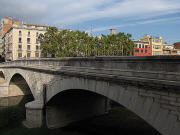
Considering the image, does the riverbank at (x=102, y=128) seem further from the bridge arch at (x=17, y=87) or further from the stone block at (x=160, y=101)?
the bridge arch at (x=17, y=87)

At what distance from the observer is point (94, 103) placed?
22766 millimetres

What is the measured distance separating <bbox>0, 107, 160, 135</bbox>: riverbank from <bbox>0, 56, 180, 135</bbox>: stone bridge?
1.16 metres

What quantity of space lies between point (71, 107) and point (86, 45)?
24.7m

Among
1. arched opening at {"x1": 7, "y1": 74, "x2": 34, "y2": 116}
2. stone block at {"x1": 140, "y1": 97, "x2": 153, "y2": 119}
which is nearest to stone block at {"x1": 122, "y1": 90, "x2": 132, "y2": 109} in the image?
stone block at {"x1": 140, "y1": 97, "x2": 153, "y2": 119}

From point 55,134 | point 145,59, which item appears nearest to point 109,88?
point 145,59

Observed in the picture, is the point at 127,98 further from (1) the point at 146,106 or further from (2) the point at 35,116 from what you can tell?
(2) the point at 35,116

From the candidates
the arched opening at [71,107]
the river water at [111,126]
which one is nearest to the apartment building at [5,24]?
the arched opening at [71,107]

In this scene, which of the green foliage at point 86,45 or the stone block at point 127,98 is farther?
the green foliage at point 86,45

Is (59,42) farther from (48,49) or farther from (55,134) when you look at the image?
(55,134)

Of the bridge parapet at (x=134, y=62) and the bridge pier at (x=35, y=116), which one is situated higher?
the bridge parapet at (x=134, y=62)

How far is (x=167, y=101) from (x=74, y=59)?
8134 mm

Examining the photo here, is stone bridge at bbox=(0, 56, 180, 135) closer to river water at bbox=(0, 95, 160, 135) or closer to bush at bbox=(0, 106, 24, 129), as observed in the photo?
river water at bbox=(0, 95, 160, 135)

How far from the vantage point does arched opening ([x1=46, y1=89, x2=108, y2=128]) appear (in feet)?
63.4

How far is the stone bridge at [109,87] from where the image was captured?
712 centimetres
